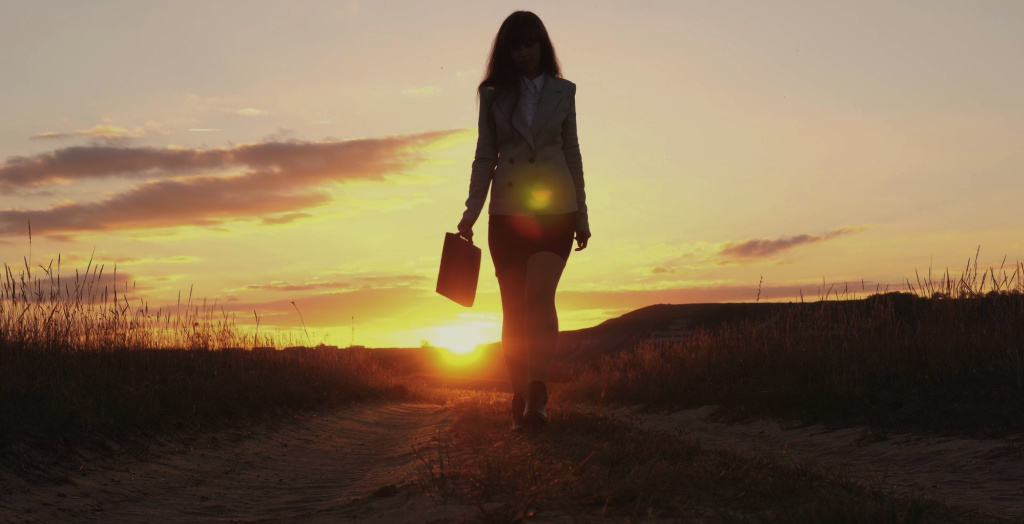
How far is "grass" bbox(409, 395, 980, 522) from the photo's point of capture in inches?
121

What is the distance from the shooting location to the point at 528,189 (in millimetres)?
5762

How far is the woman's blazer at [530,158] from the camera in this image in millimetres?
5762

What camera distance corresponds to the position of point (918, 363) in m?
8.42

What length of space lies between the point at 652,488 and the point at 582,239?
2840 mm

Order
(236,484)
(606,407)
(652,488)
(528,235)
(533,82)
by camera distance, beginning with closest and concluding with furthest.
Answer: (652,488) < (236,484) < (528,235) < (533,82) < (606,407)

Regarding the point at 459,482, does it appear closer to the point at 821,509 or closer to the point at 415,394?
the point at 821,509

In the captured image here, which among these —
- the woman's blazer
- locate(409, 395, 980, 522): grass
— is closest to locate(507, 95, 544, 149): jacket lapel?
the woman's blazer

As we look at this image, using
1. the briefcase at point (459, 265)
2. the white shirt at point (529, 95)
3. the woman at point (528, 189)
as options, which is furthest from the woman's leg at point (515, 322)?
the white shirt at point (529, 95)

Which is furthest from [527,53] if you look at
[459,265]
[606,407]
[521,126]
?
[606,407]

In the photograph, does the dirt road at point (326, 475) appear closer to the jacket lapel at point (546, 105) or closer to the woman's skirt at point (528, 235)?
the woman's skirt at point (528, 235)

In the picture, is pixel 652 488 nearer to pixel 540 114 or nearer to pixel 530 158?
pixel 530 158

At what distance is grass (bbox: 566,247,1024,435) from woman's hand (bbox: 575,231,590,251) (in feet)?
11.2

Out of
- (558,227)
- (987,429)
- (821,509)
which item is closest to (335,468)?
(558,227)

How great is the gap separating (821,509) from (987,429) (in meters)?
4.48
